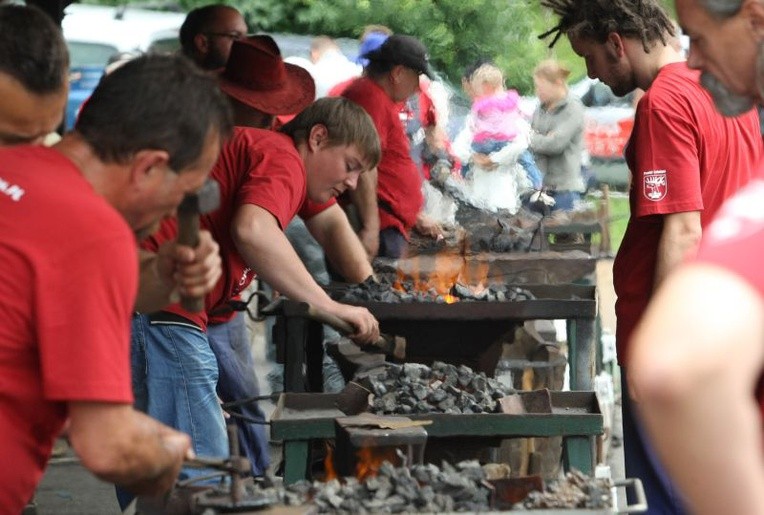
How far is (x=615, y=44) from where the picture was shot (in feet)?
15.4

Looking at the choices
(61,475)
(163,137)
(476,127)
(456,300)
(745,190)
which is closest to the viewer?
(745,190)

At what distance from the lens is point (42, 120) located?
136 inches

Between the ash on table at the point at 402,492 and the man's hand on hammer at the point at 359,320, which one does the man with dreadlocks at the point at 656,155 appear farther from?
the ash on table at the point at 402,492

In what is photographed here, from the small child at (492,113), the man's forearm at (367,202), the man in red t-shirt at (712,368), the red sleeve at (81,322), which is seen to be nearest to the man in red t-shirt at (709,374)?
the man in red t-shirt at (712,368)

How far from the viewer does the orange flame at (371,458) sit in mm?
3666

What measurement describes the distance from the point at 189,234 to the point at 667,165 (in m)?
1.98

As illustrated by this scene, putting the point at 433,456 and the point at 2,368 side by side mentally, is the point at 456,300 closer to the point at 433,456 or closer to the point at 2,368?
the point at 433,456

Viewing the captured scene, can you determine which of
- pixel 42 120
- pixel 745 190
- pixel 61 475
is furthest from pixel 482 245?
pixel 745 190

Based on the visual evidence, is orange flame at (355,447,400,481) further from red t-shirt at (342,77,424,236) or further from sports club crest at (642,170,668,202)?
red t-shirt at (342,77,424,236)

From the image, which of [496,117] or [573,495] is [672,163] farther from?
[496,117]

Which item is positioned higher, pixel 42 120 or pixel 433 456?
pixel 42 120

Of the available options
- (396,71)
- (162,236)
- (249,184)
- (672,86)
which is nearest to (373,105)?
(396,71)

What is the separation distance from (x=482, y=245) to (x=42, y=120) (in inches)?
186

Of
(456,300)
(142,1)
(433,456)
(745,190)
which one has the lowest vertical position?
(433,456)
